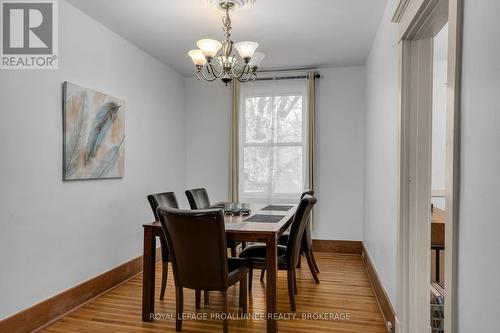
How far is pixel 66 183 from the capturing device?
291 cm

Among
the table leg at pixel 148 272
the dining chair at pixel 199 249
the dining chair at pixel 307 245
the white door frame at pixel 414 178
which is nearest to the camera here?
the white door frame at pixel 414 178

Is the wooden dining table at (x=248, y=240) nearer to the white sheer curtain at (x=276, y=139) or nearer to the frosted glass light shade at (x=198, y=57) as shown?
the frosted glass light shade at (x=198, y=57)

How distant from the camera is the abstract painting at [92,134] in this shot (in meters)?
2.91

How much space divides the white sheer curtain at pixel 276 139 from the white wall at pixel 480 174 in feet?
11.8

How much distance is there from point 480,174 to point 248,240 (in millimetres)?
1661

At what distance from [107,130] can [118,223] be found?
952 millimetres

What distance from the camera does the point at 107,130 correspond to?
339 centimetres

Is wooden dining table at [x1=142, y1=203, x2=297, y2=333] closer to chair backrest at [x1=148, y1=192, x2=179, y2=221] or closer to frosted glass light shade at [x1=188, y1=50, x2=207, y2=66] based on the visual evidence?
chair backrest at [x1=148, y1=192, x2=179, y2=221]

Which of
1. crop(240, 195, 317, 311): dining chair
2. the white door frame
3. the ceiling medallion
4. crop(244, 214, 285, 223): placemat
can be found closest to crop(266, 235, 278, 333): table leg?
crop(240, 195, 317, 311): dining chair

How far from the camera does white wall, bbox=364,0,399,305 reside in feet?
8.06

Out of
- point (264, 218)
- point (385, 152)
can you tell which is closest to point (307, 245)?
point (264, 218)

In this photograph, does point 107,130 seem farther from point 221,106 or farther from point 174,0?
point 221,106

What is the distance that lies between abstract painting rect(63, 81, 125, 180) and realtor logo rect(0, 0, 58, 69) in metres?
0.28

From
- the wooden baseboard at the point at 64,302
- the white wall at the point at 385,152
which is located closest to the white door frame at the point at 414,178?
the white wall at the point at 385,152
